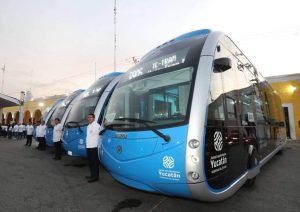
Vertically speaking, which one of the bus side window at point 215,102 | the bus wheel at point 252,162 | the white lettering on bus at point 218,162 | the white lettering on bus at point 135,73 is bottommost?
the bus wheel at point 252,162

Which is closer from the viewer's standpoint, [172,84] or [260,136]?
[172,84]

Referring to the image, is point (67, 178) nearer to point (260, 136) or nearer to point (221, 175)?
point (221, 175)

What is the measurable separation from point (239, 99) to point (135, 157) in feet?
7.72

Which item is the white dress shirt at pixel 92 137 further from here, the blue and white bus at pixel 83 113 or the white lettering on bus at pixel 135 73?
the white lettering on bus at pixel 135 73

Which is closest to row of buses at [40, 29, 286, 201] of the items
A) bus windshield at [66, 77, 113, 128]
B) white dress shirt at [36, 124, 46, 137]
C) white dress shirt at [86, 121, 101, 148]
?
white dress shirt at [86, 121, 101, 148]

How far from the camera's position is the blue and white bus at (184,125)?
2943 millimetres

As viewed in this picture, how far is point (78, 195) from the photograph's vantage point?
13.6ft

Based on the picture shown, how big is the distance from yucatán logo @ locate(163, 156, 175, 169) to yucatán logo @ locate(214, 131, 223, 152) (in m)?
0.68

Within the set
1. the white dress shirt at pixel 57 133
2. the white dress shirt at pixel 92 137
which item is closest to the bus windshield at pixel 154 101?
the white dress shirt at pixel 92 137

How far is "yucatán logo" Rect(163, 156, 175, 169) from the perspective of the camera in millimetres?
2978

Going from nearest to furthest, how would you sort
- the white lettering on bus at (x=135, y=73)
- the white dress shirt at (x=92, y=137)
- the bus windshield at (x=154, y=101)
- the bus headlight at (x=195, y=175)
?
the bus headlight at (x=195, y=175), the bus windshield at (x=154, y=101), the white lettering on bus at (x=135, y=73), the white dress shirt at (x=92, y=137)

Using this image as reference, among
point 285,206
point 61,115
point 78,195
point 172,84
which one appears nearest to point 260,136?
point 285,206

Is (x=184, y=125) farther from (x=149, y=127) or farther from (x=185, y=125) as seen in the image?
(x=149, y=127)

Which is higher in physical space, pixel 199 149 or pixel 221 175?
pixel 199 149
